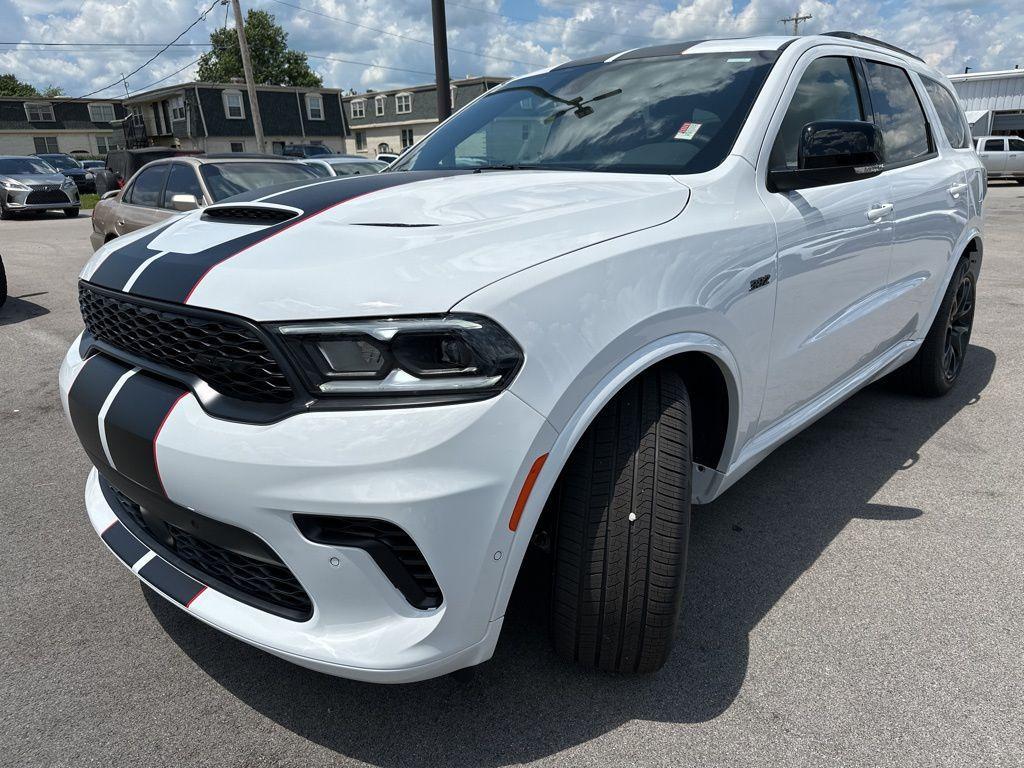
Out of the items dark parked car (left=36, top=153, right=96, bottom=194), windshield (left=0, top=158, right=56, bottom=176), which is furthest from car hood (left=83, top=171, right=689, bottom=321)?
dark parked car (left=36, top=153, right=96, bottom=194)

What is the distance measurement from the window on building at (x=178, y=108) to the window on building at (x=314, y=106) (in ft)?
24.5

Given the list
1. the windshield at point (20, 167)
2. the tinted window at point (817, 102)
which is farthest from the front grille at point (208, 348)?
the windshield at point (20, 167)

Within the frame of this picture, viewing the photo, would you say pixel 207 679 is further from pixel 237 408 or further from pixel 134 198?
pixel 134 198

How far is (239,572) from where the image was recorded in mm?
1842

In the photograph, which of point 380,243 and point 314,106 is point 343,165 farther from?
point 314,106

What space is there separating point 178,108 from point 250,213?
52.2 metres

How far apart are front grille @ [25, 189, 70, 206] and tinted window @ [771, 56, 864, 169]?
20678 mm

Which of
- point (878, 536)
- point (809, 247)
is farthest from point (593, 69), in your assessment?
point (878, 536)

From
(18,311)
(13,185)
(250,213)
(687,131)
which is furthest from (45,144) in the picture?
(687,131)

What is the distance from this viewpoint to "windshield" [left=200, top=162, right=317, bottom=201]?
734 cm

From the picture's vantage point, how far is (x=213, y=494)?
1.62m

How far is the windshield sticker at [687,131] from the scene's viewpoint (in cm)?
248

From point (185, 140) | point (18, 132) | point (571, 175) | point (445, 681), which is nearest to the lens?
point (445, 681)

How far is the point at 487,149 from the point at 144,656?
219 centimetres
